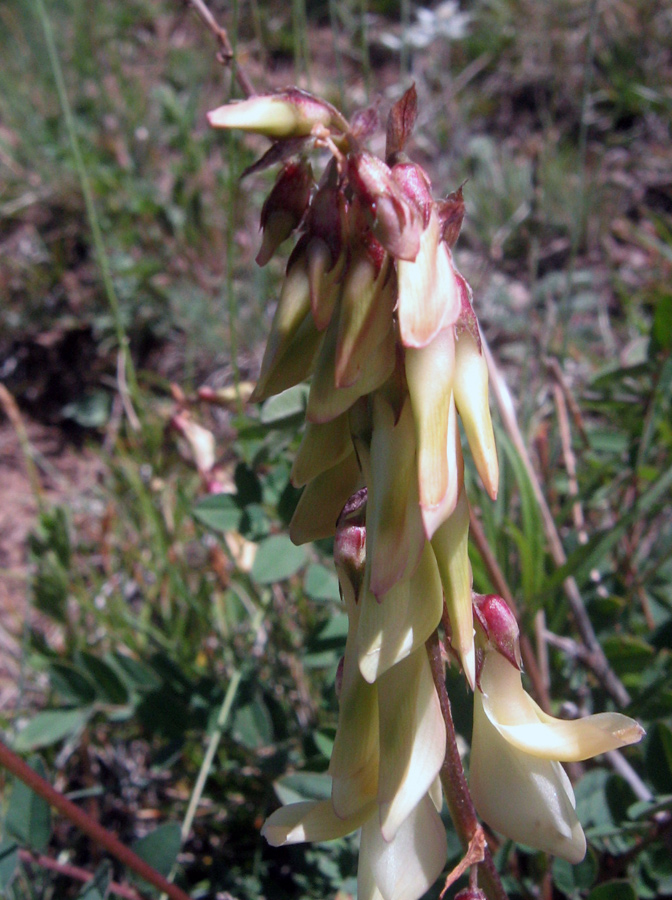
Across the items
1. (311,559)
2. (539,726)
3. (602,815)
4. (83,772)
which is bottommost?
(83,772)

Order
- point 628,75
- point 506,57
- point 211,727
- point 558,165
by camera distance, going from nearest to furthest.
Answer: point 211,727
point 558,165
point 628,75
point 506,57

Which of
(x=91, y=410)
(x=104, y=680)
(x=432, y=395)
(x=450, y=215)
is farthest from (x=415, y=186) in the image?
(x=91, y=410)

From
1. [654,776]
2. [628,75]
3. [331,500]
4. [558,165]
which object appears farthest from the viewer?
[628,75]

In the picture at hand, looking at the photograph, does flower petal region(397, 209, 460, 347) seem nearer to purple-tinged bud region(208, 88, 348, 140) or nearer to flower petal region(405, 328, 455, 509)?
flower petal region(405, 328, 455, 509)

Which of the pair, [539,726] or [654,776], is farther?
[654,776]

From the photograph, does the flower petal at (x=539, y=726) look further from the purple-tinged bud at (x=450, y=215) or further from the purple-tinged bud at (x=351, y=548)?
the purple-tinged bud at (x=450, y=215)

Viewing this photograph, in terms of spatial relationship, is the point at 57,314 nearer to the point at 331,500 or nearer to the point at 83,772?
the point at 83,772

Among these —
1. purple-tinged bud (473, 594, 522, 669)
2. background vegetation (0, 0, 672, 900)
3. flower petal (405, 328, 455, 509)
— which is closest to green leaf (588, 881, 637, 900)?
background vegetation (0, 0, 672, 900)

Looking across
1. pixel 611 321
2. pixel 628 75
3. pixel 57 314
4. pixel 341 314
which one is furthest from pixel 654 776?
pixel 628 75
